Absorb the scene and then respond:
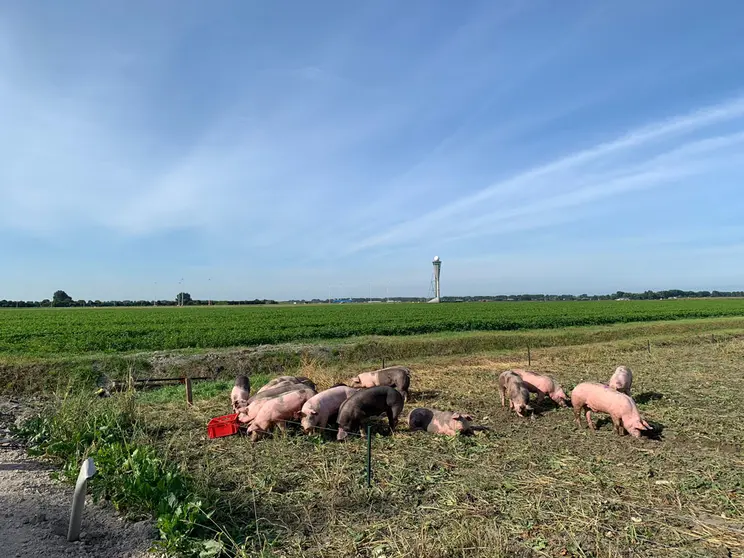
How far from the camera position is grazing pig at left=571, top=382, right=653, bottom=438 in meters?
7.50

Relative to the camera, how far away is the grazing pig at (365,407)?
7.78 m

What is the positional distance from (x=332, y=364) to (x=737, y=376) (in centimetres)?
1226

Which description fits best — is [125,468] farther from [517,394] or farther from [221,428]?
[517,394]

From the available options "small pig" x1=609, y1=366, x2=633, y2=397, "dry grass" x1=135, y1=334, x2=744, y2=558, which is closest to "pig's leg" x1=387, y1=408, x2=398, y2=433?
"dry grass" x1=135, y1=334, x2=744, y2=558

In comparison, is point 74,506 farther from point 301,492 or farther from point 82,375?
point 82,375

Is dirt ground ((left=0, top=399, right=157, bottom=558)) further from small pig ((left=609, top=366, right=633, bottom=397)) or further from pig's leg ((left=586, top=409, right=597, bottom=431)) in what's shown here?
small pig ((left=609, top=366, right=633, bottom=397))

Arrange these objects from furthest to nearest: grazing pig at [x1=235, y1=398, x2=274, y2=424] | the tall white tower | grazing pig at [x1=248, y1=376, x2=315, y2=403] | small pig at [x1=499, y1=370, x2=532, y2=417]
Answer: the tall white tower < grazing pig at [x1=248, y1=376, x2=315, y2=403] < small pig at [x1=499, y1=370, x2=532, y2=417] < grazing pig at [x1=235, y1=398, x2=274, y2=424]

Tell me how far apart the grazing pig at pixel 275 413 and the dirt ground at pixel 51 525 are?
2.61 m

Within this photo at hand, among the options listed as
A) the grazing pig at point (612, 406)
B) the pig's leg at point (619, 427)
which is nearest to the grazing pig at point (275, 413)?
the grazing pig at point (612, 406)

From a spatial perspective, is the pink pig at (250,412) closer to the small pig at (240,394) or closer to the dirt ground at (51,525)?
the small pig at (240,394)

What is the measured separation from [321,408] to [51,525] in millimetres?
3887

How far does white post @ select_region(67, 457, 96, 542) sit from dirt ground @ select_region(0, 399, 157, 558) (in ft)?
0.30

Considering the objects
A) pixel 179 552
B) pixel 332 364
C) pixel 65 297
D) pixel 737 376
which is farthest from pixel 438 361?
pixel 65 297

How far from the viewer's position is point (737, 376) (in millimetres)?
12258
